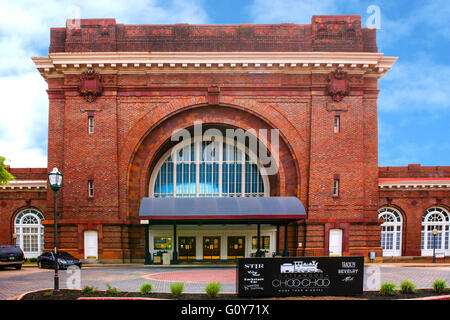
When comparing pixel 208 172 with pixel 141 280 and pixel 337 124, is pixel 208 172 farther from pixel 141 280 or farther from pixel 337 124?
pixel 141 280

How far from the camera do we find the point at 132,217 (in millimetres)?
26141

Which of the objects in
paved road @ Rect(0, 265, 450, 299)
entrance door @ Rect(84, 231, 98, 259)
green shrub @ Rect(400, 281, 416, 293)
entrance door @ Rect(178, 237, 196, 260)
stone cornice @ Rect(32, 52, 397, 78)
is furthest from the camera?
entrance door @ Rect(178, 237, 196, 260)

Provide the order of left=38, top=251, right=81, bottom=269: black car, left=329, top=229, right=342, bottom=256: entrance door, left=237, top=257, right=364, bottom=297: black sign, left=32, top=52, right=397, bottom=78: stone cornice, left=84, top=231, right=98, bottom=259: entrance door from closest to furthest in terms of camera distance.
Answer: left=237, top=257, right=364, bottom=297: black sign < left=38, top=251, right=81, bottom=269: black car < left=32, top=52, right=397, bottom=78: stone cornice < left=84, top=231, right=98, bottom=259: entrance door < left=329, top=229, right=342, bottom=256: entrance door

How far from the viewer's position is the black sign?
12328mm

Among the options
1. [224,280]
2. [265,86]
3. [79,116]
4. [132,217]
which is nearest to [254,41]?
[265,86]

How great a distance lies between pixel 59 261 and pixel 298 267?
48.5 feet

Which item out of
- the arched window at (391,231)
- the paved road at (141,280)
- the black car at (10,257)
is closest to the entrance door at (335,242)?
the arched window at (391,231)

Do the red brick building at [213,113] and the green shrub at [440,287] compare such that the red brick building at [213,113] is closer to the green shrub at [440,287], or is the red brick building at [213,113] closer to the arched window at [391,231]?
the arched window at [391,231]

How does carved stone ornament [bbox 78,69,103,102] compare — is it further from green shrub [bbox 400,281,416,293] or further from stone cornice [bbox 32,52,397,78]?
green shrub [bbox 400,281,416,293]

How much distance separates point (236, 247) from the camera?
28.0 metres

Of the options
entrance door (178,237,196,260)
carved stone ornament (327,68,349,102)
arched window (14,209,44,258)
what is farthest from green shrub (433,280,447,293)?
arched window (14,209,44,258)

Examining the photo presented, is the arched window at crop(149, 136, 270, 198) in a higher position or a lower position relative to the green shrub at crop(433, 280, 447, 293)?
higher

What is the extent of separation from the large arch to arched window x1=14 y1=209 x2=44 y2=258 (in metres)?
8.42

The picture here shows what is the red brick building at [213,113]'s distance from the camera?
83.3 feet
